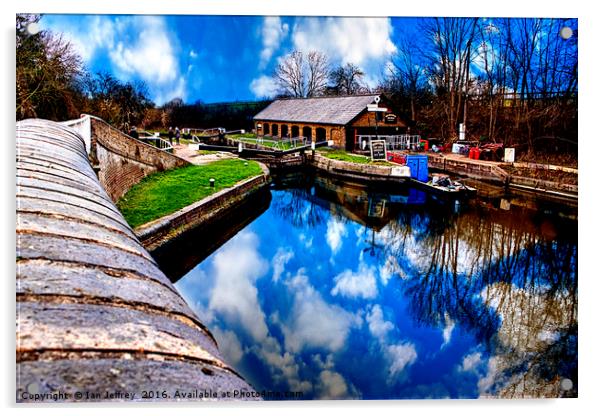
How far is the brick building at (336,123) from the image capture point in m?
7.98

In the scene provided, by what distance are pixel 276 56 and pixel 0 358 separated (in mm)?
3046

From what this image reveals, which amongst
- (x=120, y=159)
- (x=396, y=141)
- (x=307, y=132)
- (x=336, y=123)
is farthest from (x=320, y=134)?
(x=120, y=159)

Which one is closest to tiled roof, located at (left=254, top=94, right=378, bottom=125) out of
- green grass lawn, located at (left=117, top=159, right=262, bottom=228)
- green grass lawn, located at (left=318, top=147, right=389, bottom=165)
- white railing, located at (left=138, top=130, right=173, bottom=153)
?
green grass lawn, located at (left=318, top=147, right=389, bottom=165)

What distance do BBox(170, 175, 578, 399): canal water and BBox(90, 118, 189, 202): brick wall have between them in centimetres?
188

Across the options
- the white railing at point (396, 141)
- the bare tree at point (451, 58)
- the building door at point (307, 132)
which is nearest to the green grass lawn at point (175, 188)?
the building door at point (307, 132)

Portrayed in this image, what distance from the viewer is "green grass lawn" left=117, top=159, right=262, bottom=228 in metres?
7.09

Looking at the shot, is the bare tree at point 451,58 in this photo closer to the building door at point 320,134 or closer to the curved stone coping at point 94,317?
the curved stone coping at point 94,317

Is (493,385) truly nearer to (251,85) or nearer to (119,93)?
(251,85)

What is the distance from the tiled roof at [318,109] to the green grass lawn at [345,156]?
107 centimetres

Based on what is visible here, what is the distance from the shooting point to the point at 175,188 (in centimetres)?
897

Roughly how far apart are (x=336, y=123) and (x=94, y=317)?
10711mm

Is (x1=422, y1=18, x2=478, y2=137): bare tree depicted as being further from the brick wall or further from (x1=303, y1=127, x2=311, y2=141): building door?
(x1=303, y1=127, x2=311, y2=141): building door

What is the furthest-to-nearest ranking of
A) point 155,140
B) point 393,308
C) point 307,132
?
point 307,132, point 155,140, point 393,308

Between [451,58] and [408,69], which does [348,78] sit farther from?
[451,58]
